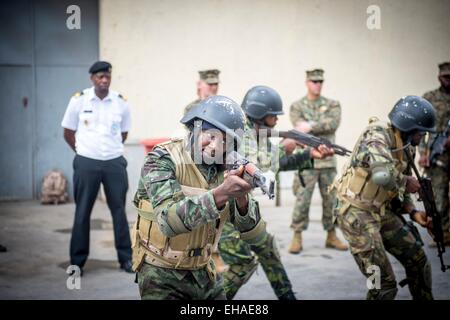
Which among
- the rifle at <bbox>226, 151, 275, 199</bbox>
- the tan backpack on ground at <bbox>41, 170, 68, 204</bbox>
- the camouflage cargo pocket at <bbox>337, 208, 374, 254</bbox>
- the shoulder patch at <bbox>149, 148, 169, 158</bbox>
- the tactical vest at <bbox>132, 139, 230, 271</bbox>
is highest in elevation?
the shoulder patch at <bbox>149, 148, 169, 158</bbox>

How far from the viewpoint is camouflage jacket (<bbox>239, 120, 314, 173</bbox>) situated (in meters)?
5.88

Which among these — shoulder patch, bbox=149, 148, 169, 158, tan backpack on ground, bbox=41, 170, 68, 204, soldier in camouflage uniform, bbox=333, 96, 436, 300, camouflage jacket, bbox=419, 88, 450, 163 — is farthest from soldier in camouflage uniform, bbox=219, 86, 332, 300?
tan backpack on ground, bbox=41, 170, 68, 204

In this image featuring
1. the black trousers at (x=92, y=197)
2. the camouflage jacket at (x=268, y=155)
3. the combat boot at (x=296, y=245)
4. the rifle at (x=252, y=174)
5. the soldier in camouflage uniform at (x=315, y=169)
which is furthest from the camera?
the soldier in camouflage uniform at (x=315, y=169)

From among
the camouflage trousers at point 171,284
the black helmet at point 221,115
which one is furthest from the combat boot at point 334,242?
the black helmet at point 221,115

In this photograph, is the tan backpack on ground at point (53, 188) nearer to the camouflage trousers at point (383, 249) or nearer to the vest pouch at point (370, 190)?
the camouflage trousers at point (383, 249)

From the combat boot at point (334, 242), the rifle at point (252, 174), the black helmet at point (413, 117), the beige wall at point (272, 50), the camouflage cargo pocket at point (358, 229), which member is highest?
the beige wall at point (272, 50)

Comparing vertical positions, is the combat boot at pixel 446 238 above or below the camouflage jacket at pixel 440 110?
below

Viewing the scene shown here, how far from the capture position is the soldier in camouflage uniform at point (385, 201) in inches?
218

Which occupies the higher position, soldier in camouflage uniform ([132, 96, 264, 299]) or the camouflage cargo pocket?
soldier in camouflage uniform ([132, 96, 264, 299])

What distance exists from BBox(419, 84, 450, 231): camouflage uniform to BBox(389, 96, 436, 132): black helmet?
3.33 meters

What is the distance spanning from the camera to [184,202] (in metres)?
3.72

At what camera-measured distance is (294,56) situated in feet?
36.1

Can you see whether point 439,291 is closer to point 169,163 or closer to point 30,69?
point 169,163

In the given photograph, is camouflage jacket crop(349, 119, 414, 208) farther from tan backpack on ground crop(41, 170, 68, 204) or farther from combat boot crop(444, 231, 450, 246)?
tan backpack on ground crop(41, 170, 68, 204)
